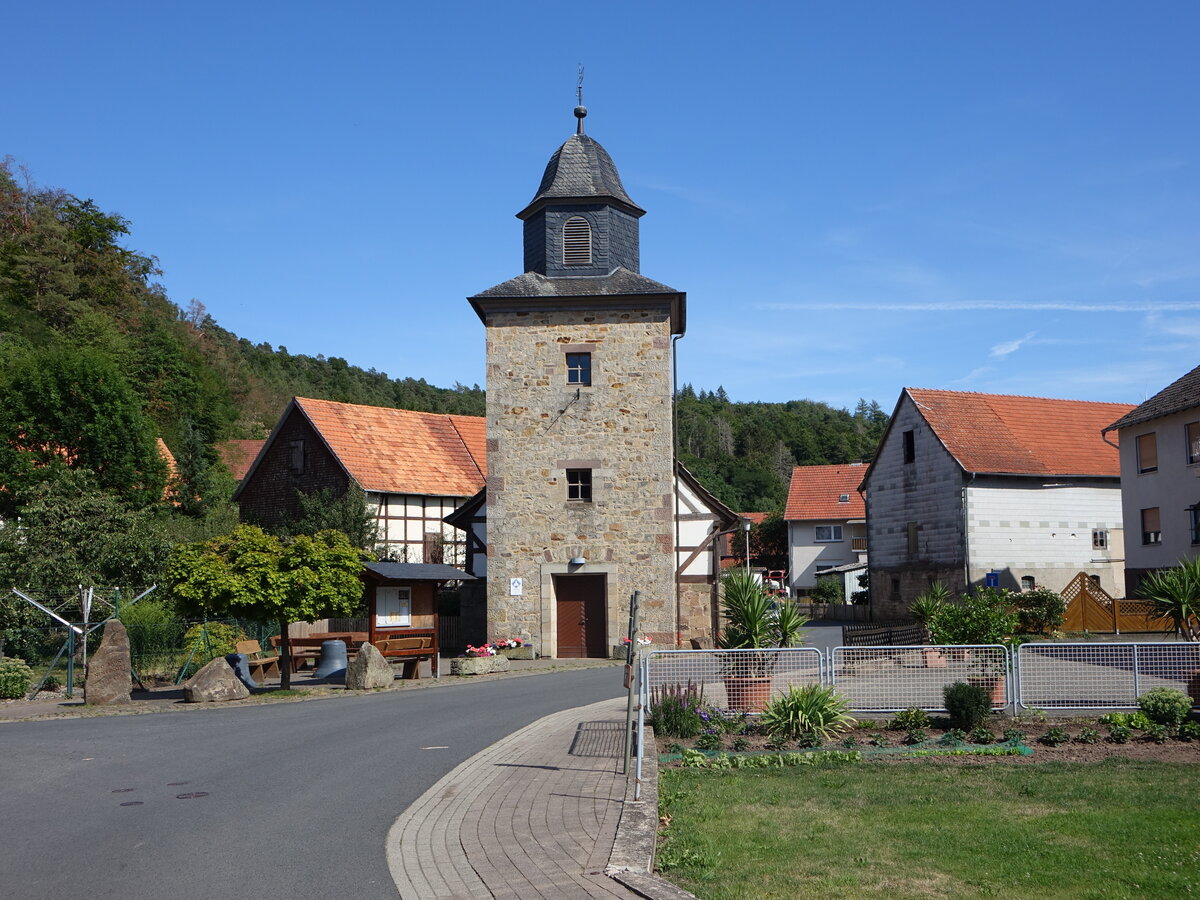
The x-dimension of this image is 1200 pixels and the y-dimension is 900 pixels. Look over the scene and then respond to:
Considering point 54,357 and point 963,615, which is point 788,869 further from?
point 54,357

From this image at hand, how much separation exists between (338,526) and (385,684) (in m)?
14.5

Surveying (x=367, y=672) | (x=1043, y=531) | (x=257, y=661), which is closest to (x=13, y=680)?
(x=257, y=661)

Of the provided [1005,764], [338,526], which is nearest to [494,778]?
[1005,764]

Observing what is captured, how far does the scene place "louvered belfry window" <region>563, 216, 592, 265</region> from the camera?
30516 mm

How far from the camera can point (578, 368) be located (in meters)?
30.0

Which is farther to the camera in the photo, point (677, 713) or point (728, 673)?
point (728, 673)

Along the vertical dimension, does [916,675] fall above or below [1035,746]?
above

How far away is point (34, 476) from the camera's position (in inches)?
1484

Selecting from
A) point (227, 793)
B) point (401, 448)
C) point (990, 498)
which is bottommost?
point (227, 793)

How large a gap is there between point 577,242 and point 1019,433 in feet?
69.4

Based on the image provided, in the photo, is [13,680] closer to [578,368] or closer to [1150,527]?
[578,368]

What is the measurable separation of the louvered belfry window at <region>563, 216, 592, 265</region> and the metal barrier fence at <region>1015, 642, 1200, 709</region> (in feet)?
62.6

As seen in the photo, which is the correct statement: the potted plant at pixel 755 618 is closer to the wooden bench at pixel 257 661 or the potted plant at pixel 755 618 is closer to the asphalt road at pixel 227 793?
the asphalt road at pixel 227 793

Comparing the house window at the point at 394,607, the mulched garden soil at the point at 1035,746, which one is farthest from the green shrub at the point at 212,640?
the mulched garden soil at the point at 1035,746
